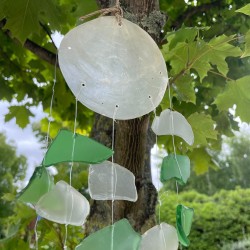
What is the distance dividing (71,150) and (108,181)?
0.06 meters

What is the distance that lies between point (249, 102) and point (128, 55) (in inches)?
17.5

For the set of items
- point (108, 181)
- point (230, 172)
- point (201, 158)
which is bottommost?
point (230, 172)

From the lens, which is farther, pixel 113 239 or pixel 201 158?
pixel 201 158

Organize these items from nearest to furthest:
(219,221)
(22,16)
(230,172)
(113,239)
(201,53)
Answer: (113,239) < (201,53) < (22,16) < (219,221) < (230,172)

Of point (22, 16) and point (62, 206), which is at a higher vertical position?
point (62, 206)

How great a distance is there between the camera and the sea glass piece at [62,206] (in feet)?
1.05

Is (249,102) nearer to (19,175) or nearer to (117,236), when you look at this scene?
(117,236)

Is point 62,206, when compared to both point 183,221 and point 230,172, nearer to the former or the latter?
point 183,221

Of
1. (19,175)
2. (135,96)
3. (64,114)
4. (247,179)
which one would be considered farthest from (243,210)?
(135,96)

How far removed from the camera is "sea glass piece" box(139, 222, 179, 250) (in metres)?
0.35

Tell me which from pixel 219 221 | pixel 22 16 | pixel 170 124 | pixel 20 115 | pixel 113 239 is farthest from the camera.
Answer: pixel 219 221

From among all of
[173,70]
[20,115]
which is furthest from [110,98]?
[20,115]

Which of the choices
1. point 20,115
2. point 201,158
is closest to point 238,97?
point 201,158

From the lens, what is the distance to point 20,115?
1392mm
